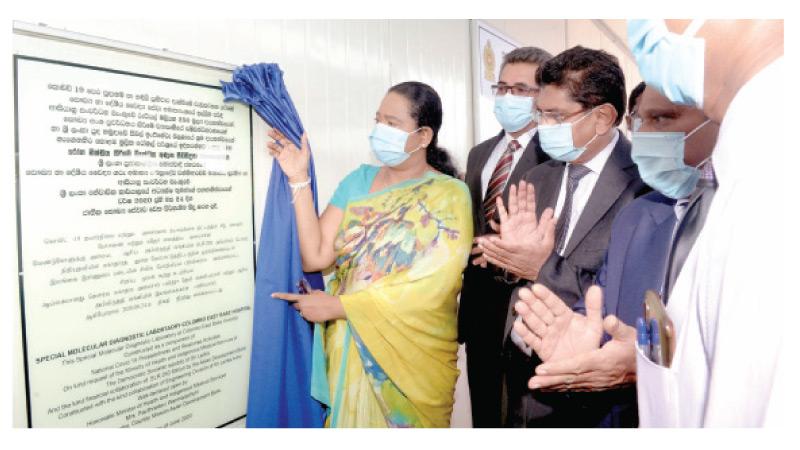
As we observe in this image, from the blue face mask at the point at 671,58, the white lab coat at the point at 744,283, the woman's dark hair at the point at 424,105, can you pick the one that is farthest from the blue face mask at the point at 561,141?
the white lab coat at the point at 744,283

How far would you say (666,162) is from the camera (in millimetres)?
1180

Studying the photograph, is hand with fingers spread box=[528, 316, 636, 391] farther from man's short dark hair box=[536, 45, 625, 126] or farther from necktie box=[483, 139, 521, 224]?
necktie box=[483, 139, 521, 224]

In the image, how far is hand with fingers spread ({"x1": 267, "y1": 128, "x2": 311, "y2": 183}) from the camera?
156cm

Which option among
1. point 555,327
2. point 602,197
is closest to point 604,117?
point 602,197

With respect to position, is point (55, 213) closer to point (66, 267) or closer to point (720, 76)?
point (66, 267)

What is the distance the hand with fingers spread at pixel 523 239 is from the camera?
1513mm

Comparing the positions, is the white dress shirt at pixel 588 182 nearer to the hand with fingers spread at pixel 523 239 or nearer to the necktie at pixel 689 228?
the hand with fingers spread at pixel 523 239

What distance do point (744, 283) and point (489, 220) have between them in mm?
1310

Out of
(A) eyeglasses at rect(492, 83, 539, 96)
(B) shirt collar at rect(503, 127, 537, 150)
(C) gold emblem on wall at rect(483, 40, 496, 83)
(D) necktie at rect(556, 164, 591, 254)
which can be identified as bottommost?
(D) necktie at rect(556, 164, 591, 254)

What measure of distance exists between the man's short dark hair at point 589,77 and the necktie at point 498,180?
42cm

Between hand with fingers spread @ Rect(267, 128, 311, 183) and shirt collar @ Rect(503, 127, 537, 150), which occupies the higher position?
shirt collar @ Rect(503, 127, 537, 150)

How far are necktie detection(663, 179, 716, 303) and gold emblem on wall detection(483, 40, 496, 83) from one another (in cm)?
156

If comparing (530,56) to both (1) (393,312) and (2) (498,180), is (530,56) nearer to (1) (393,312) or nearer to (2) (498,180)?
(2) (498,180)

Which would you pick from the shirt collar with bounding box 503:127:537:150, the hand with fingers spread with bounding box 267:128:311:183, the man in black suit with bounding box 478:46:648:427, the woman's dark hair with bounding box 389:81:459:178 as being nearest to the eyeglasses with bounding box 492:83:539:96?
the shirt collar with bounding box 503:127:537:150
